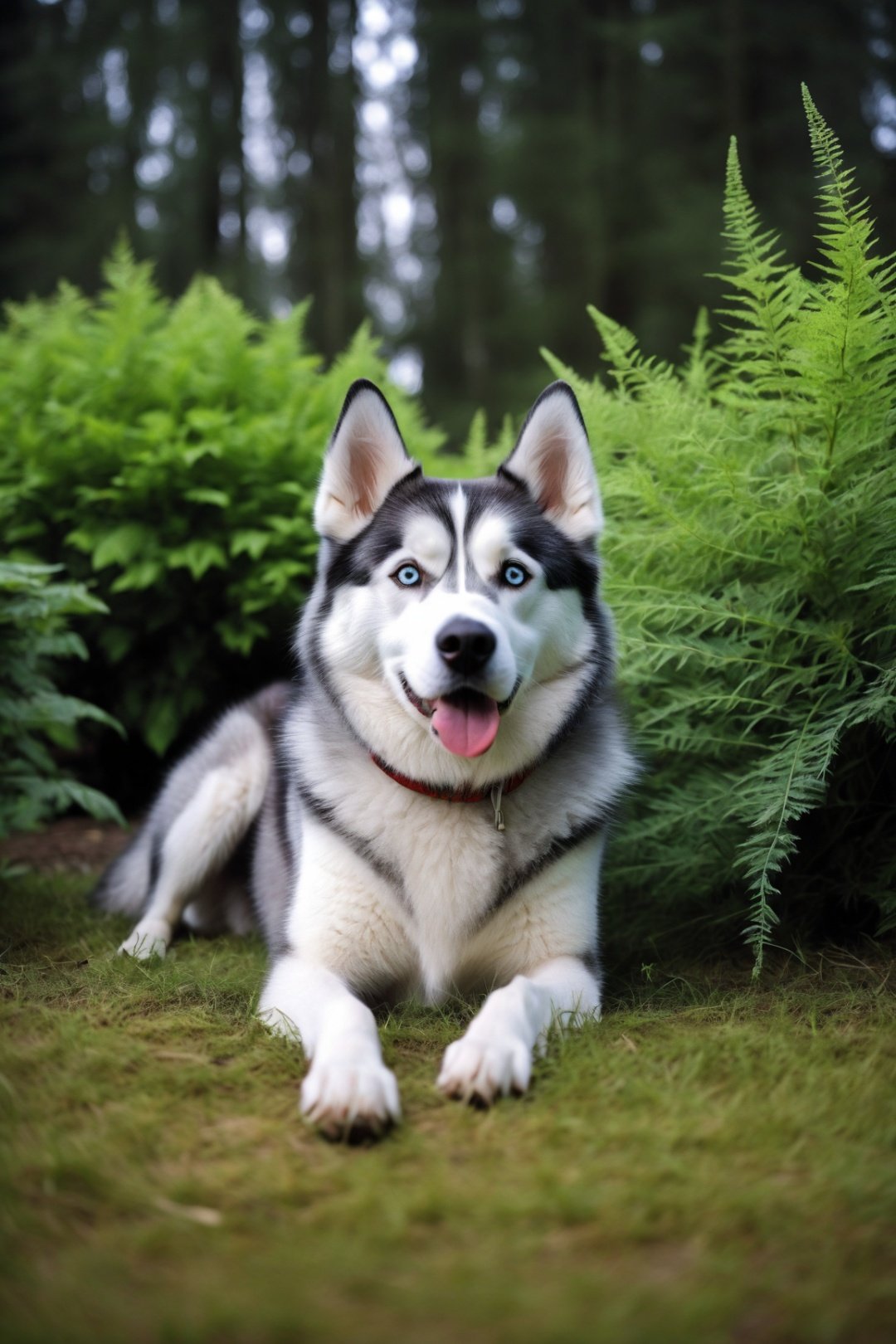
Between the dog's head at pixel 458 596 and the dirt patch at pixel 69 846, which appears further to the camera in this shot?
the dirt patch at pixel 69 846

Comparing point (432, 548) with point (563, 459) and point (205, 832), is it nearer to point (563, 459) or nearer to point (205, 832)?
point (563, 459)

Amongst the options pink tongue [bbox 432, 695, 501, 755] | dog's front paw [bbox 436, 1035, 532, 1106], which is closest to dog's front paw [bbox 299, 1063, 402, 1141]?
dog's front paw [bbox 436, 1035, 532, 1106]

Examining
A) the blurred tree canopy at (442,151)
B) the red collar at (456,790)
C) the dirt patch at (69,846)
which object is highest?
the blurred tree canopy at (442,151)

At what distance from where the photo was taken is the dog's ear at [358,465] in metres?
3.00

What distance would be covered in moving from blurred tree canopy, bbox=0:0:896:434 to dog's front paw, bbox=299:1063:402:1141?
11222 millimetres

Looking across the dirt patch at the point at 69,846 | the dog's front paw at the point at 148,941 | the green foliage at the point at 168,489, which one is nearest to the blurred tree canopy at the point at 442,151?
the green foliage at the point at 168,489

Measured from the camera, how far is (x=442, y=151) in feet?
56.8

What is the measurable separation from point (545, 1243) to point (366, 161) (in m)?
18.8

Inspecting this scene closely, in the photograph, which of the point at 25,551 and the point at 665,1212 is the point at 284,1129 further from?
the point at 25,551

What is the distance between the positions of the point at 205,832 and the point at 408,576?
4.98ft

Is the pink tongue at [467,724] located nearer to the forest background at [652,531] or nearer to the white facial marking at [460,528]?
the white facial marking at [460,528]

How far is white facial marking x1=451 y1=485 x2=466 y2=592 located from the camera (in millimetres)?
2752

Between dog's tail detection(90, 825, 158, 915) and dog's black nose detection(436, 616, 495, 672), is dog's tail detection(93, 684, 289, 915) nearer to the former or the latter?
dog's tail detection(90, 825, 158, 915)

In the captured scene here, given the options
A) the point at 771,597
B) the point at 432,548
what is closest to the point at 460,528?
the point at 432,548
